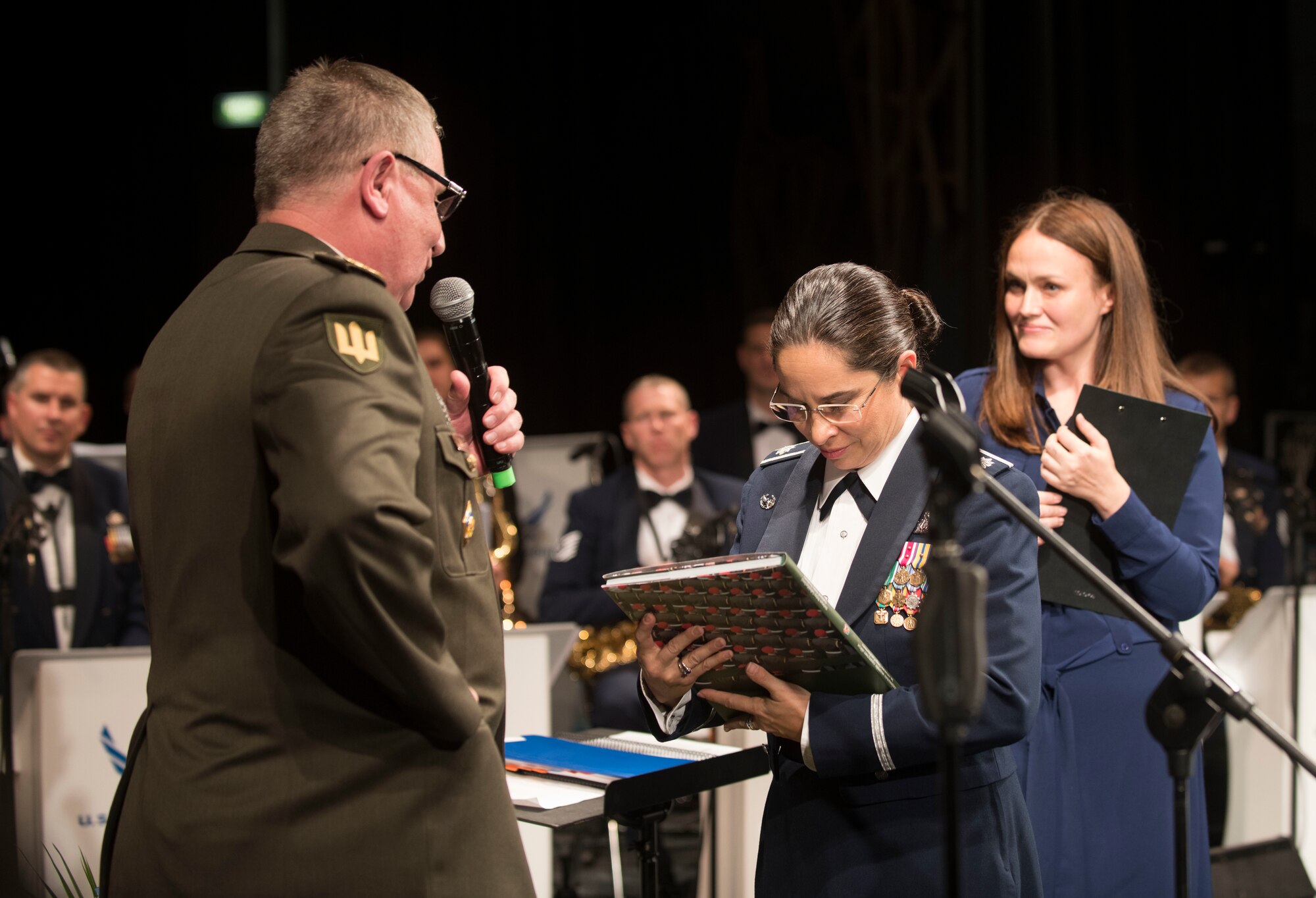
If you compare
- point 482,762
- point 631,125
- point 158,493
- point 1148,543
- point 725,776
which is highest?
point 631,125

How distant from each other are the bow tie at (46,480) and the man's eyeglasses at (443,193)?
12.4 ft

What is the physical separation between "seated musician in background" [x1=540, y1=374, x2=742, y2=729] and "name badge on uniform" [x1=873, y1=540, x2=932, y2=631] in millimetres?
3161

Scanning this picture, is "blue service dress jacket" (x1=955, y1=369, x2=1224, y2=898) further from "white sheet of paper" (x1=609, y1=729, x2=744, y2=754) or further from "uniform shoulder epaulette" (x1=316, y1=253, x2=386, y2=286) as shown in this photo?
"uniform shoulder epaulette" (x1=316, y1=253, x2=386, y2=286)

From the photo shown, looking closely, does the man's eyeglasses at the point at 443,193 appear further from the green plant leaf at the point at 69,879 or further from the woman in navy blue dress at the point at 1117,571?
the green plant leaf at the point at 69,879

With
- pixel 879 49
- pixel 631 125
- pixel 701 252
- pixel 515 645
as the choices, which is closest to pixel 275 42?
pixel 631 125

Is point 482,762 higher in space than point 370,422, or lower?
lower

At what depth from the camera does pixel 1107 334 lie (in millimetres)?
2525

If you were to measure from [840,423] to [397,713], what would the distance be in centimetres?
76

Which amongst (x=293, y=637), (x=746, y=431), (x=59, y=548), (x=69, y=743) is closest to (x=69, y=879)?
(x=69, y=743)

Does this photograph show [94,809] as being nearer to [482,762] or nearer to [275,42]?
[482,762]

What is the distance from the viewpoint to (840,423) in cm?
181

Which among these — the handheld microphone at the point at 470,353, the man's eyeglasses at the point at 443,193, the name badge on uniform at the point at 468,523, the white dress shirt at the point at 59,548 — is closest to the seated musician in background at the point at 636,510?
the white dress shirt at the point at 59,548

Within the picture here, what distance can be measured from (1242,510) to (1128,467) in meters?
3.52

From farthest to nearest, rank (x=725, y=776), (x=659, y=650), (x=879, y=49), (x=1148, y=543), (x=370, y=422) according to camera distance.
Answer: (x=879, y=49) → (x=1148, y=543) → (x=725, y=776) → (x=659, y=650) → (x=370, y=422)
